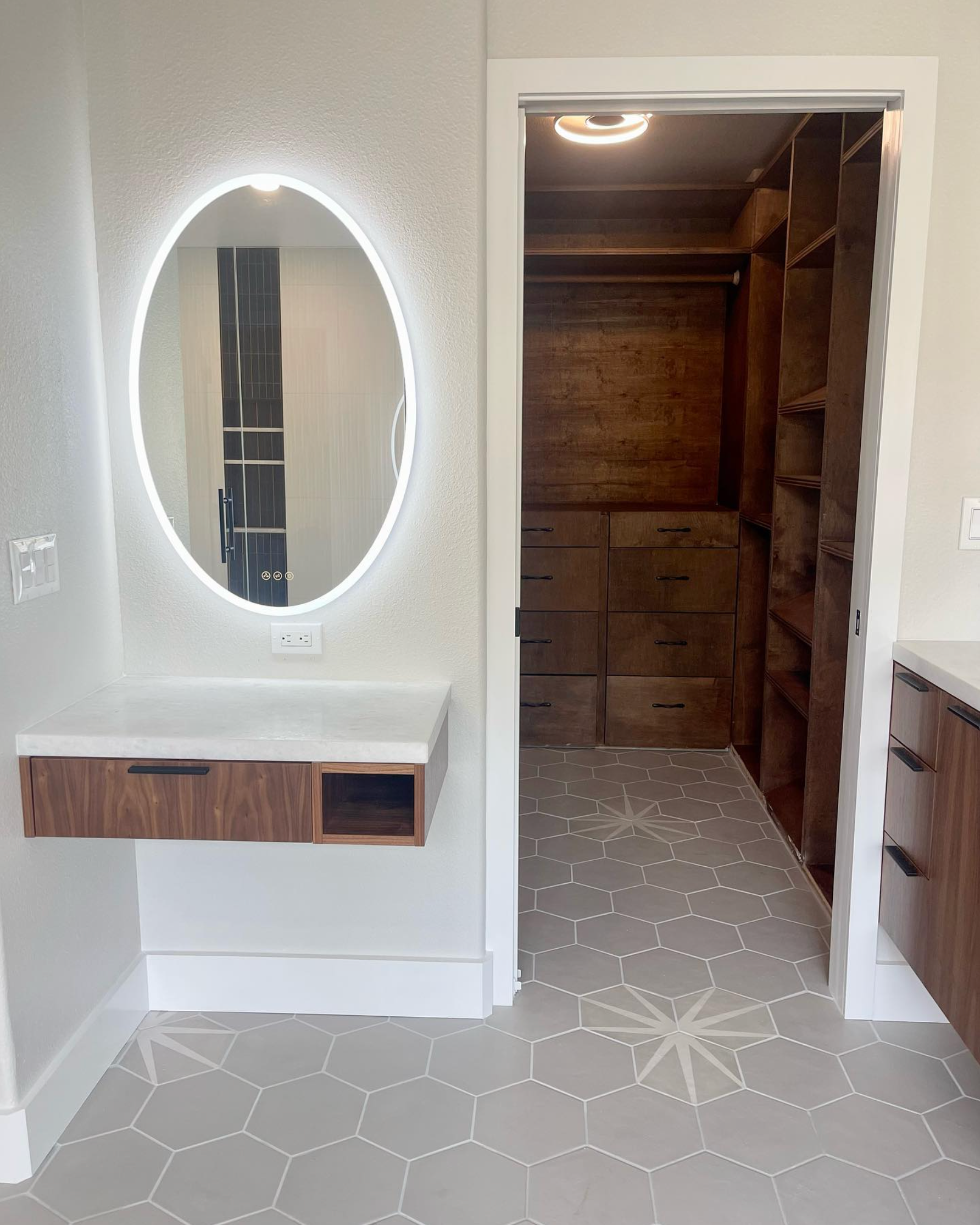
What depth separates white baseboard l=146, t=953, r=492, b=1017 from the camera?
7.09 feet

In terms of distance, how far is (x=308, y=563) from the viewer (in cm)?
207

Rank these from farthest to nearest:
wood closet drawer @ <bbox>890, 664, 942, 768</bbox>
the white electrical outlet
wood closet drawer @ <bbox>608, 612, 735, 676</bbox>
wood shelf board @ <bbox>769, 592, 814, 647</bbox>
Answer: wood closet drawer @ <bbox>608, 612, 735, 676</bbox>, wood shelf board @ <bbox>769, 592, 814, 647</bbox>, the white electrical outlet, wood closet drawer @ <bbox>890, 664, 942, 768</bbox>

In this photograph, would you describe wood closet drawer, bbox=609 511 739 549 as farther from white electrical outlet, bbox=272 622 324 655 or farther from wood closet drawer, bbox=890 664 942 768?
white electrical outlet, bbox=272 622 324 655

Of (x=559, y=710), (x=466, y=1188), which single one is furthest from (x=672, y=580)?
(x=466, y=1188)

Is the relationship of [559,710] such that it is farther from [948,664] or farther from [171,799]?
[171,799]

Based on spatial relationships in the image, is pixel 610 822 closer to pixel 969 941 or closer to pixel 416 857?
pixel 416 857

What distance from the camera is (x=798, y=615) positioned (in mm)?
3230

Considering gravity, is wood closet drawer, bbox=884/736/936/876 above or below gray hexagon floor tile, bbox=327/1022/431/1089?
above

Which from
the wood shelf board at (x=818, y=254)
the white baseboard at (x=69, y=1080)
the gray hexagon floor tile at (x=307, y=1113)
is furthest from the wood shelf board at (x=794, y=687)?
the white baseboard at (x=69, y=1080)

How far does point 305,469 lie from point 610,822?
72.2 inches

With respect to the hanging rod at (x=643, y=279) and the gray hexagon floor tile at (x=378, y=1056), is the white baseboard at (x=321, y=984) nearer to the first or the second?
the gray hexagon floor tile at (x=378, y=1056)

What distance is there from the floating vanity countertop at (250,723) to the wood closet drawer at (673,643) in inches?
81.3

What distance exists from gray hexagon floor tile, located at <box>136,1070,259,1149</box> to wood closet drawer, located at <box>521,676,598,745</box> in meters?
2.30

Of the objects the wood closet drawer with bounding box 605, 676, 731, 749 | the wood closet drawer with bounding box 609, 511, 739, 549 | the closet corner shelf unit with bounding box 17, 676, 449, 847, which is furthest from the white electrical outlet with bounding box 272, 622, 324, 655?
the wood closet drawer with bounding box 605, 676, 731, 749
